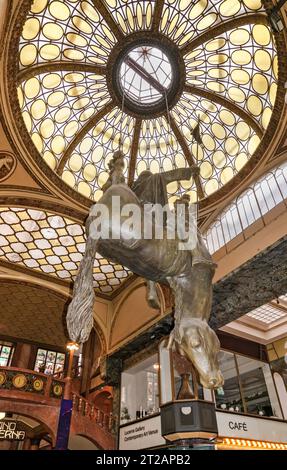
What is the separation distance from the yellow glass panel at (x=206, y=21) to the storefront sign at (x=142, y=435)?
11.1m

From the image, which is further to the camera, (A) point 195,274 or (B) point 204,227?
(B) point 204,227

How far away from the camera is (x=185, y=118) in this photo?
35.8 feet

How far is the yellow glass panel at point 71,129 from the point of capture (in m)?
10.7

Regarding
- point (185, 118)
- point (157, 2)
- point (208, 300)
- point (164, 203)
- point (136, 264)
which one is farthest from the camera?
point (185, 118)

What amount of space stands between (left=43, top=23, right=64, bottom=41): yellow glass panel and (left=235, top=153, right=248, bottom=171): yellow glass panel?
624cm

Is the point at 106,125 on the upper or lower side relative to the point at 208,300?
upper

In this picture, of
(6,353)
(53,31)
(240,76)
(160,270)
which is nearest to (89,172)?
(53,31)

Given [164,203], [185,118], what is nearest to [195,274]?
[164,203]

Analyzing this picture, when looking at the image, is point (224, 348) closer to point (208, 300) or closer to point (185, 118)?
point (185, 118)

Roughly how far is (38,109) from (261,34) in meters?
6.48

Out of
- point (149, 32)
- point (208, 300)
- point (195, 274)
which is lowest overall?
point (208, 300)

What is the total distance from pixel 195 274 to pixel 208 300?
7.8 inches

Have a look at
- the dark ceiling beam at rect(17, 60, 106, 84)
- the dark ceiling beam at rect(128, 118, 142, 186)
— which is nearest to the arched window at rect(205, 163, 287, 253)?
the dark ceiling beam at rect(128, 118, 142, 186)

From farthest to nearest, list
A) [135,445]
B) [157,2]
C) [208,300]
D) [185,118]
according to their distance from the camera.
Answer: [185,118], [135,445], [157,2], [208,300]
